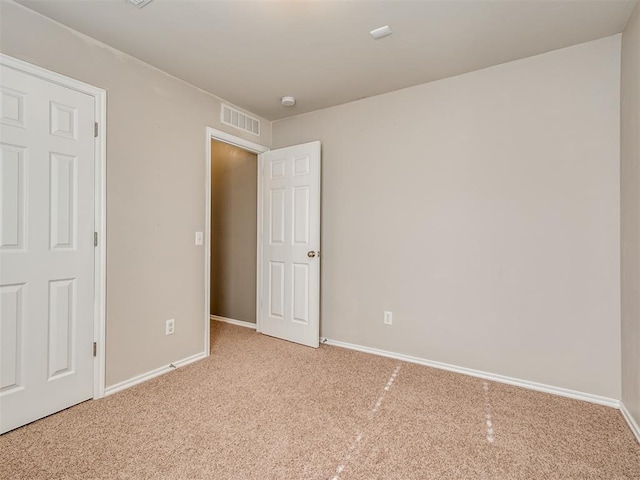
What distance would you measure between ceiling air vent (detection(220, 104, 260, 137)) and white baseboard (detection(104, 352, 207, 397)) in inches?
86.2

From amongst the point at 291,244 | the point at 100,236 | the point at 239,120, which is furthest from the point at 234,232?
→ the point at 100,236

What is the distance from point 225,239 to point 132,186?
6.05ft

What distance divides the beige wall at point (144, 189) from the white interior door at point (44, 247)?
148mm

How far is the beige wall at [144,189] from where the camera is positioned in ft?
6.76

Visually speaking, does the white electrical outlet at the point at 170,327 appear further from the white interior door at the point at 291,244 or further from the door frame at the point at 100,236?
the white interior door at the point at 291,244

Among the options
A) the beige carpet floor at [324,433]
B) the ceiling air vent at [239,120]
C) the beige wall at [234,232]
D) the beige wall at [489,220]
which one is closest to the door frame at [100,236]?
the beige carpet floor at [324,433]

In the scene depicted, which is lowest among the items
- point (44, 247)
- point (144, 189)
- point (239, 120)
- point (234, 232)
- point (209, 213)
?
point (44, 247)

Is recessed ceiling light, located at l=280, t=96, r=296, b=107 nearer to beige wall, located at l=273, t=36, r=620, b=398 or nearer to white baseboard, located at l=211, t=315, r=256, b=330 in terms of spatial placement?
beige wall, located at l=273, t=36, r=620, b=398

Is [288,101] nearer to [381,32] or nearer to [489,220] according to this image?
[381,32]

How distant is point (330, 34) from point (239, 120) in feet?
4.91

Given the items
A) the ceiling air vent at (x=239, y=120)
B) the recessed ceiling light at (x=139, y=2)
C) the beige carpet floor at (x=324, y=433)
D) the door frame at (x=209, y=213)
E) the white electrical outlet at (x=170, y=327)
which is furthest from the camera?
the ceiling air vent at (x=239, y=120)

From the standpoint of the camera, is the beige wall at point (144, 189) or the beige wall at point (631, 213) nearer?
the beige wall at point (631, 213)

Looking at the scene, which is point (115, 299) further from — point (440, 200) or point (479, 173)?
point (479, 173)

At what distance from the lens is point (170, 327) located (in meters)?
2.67
